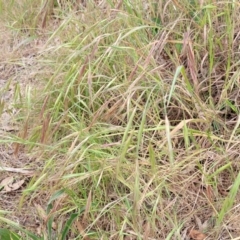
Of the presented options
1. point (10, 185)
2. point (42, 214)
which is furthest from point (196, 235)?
point (10, 185)

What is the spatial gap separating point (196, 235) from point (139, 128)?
1.31 feet

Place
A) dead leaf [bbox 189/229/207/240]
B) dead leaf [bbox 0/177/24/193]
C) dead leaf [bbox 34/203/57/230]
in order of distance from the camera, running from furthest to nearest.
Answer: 1. dead leaf [bbox 0/177/24/193]
2. dead leaf [bbox 34/203/57/230]
3. dead leaf [bbox 189/229/207/240]

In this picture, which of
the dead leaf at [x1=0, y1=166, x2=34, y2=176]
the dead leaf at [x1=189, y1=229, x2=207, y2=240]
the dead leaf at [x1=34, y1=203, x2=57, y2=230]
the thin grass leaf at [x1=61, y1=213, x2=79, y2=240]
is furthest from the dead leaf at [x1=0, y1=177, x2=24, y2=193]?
the dead leaf at [x1=189, y1=229, x2=207, y2=240]

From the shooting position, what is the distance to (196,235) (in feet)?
5.19

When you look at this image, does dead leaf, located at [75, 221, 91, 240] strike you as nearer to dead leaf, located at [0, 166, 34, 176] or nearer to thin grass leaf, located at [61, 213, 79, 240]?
thin grass leaf, located at [61, 213, 79, 240]

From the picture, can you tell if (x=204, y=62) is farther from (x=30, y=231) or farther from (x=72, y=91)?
(x=30, y=231)

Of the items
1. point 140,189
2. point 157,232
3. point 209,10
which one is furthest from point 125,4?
point 157,232

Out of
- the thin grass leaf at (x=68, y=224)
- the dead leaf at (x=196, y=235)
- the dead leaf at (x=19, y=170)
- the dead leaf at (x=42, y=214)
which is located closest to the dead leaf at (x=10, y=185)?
the dead leaf at (x=19, y=170)

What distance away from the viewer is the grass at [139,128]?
1591 mm

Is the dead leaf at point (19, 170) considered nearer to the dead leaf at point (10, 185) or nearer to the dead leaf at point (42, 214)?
the dead leaf at point (10, 185)

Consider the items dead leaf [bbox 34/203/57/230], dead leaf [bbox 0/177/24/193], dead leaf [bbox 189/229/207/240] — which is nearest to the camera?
dead leaf [bbox 189/229/207/240]

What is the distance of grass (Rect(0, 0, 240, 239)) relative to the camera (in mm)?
1591

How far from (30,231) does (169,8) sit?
1083 millimetres

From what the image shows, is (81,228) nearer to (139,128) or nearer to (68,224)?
(68,224)
